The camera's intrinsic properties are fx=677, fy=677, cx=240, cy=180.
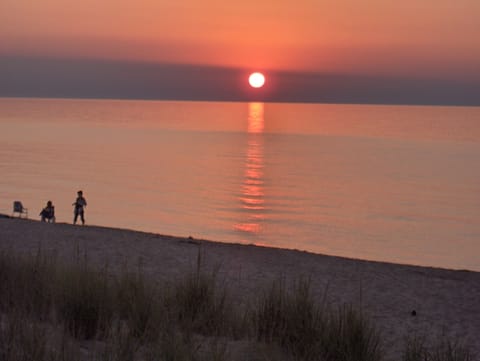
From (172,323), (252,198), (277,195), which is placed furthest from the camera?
(277,195)

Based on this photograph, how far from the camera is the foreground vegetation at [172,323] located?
215 inches

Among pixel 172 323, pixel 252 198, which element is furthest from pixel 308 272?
pixel 252 198

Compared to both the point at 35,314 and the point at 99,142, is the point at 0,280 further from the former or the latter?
the point at 99,142

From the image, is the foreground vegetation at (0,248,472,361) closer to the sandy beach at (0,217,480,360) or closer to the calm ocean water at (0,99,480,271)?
the sandy beach at (0,217,480,360)

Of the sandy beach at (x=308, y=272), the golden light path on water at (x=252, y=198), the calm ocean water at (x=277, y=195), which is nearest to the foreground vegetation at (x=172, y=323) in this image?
the sandy beach at (x=308, y=272)

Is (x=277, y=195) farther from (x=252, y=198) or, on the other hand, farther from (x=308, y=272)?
(x=308, y=272)

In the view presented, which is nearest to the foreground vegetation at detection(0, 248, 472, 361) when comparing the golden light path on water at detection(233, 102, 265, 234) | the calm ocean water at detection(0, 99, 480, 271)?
the calm ocean water at detection(0, 99, 480, 271)

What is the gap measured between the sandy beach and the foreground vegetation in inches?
99.7

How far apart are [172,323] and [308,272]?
10018 mm

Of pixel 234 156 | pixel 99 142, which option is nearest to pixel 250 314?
pixel 234 156

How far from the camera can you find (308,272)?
52.8 ft

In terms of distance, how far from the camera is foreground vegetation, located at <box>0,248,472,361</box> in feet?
17.9

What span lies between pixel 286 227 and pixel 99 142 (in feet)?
235

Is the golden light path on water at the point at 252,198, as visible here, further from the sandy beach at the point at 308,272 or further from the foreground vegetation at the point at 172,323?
the foreground vegetation at the point at 172,323
